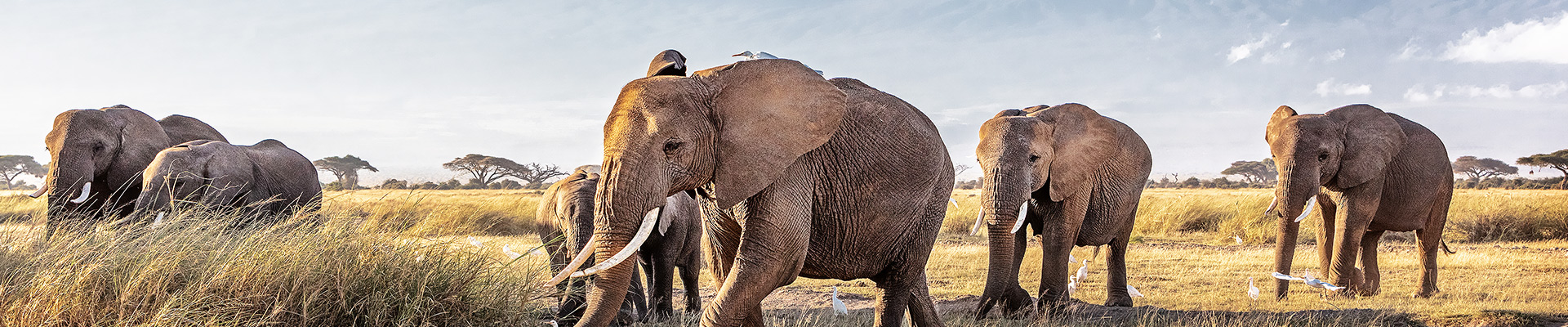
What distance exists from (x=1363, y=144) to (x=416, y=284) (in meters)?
8.19

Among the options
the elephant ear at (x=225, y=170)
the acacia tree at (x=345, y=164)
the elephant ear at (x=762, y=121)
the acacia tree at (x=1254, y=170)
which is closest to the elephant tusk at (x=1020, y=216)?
the elephant ear at (x=762, y=121)

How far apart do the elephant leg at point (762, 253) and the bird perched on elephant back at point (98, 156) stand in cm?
986

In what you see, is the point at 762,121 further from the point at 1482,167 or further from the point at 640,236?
the point at 1482,167

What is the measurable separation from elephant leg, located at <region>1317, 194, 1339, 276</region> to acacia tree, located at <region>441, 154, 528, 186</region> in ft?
170

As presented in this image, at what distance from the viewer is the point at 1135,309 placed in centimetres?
804

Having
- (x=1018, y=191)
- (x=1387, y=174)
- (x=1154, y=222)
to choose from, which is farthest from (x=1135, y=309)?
(x=1154, y=222)

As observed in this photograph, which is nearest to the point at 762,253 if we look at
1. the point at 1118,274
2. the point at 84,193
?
the point at 1118,274

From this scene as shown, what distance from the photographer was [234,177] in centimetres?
1127

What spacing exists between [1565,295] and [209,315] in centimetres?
1069

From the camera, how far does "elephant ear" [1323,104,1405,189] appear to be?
30.7ft

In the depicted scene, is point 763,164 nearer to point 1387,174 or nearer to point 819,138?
point 819,138

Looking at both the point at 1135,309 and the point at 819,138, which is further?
the point at 1135,309

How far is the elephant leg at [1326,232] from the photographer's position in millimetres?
9969

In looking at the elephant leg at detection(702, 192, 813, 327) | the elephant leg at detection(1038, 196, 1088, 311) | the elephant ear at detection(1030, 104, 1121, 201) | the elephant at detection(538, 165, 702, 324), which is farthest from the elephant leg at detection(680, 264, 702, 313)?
the elephant leg at detection(702, 192, 813, 327)
